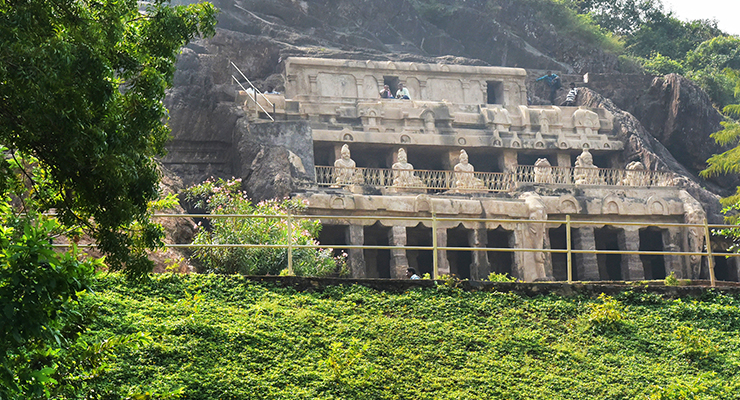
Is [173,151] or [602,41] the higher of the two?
[602,41]

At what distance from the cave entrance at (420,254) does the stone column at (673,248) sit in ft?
22.5

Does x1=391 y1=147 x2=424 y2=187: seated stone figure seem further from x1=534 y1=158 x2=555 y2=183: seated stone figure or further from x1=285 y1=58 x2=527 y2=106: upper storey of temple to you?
x1=285 y1=58 x2=527 y2=106: upper storey of temple

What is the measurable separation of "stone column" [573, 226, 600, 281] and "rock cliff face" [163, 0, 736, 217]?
4.97 m

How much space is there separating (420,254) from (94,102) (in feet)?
58.6

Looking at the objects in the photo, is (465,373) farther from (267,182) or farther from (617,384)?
(267,182)

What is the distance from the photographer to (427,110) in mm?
29172

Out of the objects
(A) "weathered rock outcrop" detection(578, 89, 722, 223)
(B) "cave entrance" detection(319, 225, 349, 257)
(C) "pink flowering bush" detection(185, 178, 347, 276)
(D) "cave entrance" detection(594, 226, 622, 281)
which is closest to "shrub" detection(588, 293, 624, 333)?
(C) "pink flowering bush" detection(185, 178, 347, 276)

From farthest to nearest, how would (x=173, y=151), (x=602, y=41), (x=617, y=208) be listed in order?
(x=602, y=41), (x=173, y=151), (x=617, y=208)

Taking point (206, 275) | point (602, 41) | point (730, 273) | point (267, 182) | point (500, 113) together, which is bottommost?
point (730, 273)

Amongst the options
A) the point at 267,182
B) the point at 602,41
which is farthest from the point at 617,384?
the point at 602,41

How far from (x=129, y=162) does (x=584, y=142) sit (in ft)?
81.0

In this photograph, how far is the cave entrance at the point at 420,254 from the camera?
2377 centimetres

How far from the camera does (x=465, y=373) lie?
11.6m

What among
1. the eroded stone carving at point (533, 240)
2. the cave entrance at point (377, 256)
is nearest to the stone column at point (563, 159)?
the eroded stone carving at point (533, 240)
